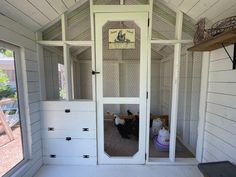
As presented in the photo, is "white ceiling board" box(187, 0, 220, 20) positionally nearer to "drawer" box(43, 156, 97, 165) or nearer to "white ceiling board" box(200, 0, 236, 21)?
"white ceiling board" box(200, 0, 236, 21)

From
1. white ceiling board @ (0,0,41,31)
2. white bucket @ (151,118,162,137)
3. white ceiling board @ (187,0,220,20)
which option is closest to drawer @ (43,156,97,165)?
white bucket @ (151,118,162,137)

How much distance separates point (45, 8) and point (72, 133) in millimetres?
1534

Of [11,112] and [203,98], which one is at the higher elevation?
[203,98]

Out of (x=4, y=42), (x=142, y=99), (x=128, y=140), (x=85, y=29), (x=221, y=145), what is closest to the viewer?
(x=4, y=42)

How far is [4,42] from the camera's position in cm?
139

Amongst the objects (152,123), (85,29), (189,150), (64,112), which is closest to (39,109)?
(64,112)

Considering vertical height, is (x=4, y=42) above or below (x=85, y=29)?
below

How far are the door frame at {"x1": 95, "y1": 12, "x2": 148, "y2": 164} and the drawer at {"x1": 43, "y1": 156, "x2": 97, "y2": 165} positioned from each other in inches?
4.5

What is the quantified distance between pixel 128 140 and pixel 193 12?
2.17 metres

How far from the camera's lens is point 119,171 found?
6.08 ft

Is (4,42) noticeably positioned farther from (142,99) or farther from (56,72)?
(142,99)

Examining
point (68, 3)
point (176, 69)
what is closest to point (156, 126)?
point (176, 69)

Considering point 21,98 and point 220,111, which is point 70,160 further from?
point 220,111

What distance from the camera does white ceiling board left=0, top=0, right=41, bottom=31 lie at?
1241 mm
